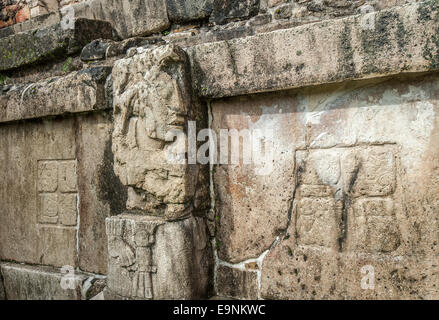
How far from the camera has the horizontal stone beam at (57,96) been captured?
2.59m

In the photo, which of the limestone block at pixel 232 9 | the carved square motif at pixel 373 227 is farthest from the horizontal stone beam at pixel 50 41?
the carved square motif at pixel 373 227

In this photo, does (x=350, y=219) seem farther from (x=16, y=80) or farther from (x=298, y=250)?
(x=16, y=80)

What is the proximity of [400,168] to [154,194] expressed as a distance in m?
1.35

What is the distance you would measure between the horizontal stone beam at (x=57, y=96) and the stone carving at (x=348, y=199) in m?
1.41

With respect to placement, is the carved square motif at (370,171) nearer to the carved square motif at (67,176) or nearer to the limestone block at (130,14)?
the limestone block at (130,14)

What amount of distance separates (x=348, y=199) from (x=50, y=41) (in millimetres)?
2546

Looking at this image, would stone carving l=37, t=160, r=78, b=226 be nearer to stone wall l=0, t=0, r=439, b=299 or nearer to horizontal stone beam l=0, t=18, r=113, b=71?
stone wall l=0, t=0, r=439, b=299

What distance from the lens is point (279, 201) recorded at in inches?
87.2

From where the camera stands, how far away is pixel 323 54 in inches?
77.4

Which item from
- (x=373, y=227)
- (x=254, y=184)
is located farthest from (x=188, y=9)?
(x=373, y=227)

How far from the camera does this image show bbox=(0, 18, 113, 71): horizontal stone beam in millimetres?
2984

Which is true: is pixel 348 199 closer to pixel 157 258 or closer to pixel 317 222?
pixel 317 222

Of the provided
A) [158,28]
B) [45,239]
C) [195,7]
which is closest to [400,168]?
[195,7]

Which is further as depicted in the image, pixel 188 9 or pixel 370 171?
pixel 188 9
